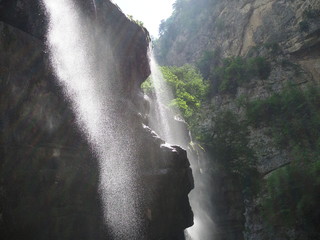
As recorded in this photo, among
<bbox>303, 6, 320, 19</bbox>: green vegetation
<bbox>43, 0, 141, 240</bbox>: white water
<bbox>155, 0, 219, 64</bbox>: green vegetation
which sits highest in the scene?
<bbox>155, 0, 219, 64</bbox>: green vegetation

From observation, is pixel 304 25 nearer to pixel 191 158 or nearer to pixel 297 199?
pixel 191 158

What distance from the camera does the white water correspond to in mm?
11695

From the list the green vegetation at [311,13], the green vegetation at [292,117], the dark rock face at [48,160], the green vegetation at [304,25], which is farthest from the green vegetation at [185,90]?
the green vegetation at [311,13]

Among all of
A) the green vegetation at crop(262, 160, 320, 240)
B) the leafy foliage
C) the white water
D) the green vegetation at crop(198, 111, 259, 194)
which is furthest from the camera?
the leafy foliage

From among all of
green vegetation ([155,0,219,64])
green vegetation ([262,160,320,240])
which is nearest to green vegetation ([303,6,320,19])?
green vegetation ([155,0,219,64])

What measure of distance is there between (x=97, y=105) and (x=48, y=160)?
333 cm

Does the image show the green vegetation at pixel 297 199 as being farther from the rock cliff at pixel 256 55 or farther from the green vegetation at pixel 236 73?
the green vegetation at pixel 236 73

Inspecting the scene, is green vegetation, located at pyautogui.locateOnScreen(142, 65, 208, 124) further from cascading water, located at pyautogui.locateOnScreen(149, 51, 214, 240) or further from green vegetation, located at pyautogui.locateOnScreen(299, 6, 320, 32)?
green vegetation, located at pyautogui.locateOnScreen(299, 6, 320, 32)

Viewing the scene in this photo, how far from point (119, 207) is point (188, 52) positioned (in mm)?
39394

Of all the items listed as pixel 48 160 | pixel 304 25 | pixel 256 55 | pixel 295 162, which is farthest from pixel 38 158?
pixel 256 55

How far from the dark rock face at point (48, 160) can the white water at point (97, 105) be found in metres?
0.38

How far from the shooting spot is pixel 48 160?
Result: 1031 cm

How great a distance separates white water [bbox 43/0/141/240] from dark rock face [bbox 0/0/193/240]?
382mm

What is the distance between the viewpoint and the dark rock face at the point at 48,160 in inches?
368
